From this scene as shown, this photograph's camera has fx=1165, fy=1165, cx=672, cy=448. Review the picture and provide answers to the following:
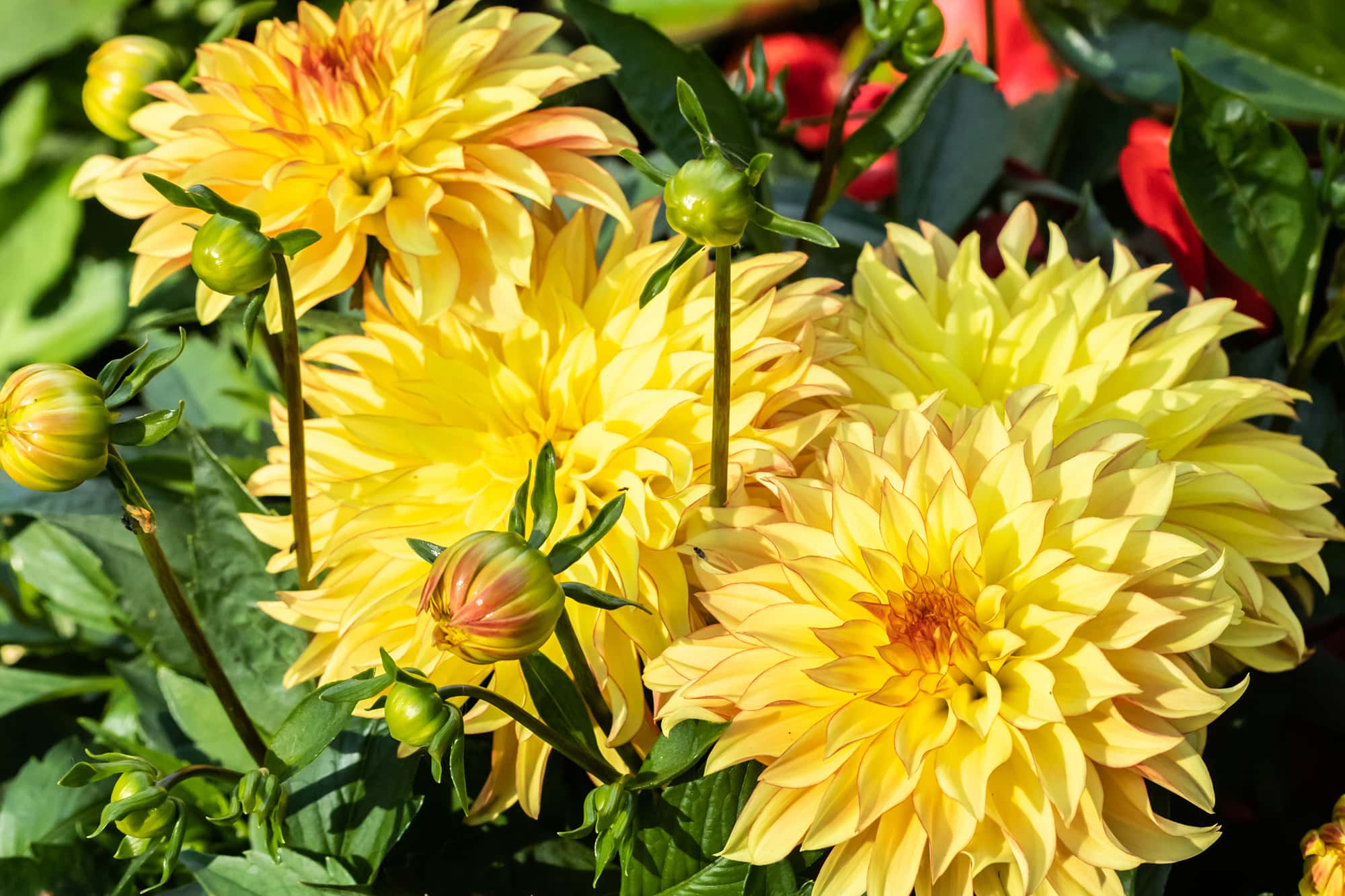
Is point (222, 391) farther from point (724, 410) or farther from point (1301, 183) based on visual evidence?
point (1301, 183)

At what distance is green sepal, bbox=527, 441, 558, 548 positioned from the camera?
329 millimetres

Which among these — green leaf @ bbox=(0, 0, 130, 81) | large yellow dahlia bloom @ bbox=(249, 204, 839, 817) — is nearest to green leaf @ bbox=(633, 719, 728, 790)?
large yellow dahlia bloom @ bbox=(249, 204, 839, 817)

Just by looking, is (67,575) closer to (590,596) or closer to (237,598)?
(237,598)

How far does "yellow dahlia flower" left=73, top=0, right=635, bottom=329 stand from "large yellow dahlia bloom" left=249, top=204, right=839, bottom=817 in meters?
0.02

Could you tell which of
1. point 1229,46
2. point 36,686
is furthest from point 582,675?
point 1229,46

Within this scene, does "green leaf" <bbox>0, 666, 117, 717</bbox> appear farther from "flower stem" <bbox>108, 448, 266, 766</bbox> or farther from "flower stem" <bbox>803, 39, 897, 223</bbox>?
"flower stem" <bbox>803, 39, 897, 223</bbox>

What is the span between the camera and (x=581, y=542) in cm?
33

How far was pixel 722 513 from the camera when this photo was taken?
0.37 meters

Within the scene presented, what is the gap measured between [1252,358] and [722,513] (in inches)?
12.8

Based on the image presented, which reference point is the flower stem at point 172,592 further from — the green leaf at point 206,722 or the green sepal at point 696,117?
the green sepal at point 696,117

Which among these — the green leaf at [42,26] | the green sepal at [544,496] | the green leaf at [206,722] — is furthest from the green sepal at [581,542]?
the green leaf at [42,26]

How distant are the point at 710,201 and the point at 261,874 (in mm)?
284

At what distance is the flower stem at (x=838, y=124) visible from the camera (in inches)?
19.8

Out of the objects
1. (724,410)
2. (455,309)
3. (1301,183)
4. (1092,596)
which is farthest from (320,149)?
(1301,183)
